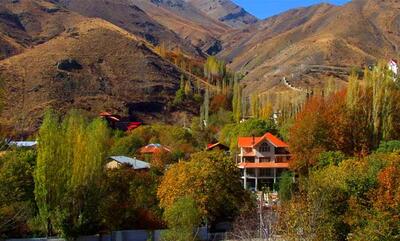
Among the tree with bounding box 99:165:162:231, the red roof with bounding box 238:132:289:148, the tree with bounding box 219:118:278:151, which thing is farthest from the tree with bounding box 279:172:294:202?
the tree with bounding box 219:118:278:151

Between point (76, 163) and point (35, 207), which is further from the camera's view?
point (35, 207)

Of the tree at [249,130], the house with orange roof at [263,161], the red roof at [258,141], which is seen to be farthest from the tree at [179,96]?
the house with orange roof at [263,161]

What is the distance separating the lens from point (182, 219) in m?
32.2

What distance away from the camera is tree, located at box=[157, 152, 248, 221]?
121ft

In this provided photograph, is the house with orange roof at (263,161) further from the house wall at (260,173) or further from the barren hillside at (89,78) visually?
the barren hillside at (89,78)

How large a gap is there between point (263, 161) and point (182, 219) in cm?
3144

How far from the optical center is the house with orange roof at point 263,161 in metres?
61.7

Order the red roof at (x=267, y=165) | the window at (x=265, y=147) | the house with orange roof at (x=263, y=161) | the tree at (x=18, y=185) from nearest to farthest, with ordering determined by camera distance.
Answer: the tree at (x=18, y=185) < the red roof at (x=267, y=165) < the house with orange roof at (x=263, y=161) < the window at (x=265, y=147)

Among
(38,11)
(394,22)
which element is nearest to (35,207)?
(38,11)

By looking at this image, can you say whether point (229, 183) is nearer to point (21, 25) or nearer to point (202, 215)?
point (202, 215)

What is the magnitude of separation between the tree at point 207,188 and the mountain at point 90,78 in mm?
56061

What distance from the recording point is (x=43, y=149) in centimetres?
3219

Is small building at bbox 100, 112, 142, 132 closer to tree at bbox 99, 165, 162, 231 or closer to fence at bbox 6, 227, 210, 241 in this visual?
tree at bbox 99, 165, 162, 231

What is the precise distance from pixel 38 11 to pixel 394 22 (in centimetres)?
11364
